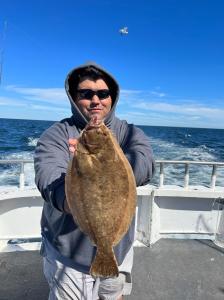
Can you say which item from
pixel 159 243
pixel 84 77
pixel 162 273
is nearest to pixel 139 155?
pixel 84 77

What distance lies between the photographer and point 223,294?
12.0 ft

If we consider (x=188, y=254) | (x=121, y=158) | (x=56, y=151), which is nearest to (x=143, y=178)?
(x=121, y=158)

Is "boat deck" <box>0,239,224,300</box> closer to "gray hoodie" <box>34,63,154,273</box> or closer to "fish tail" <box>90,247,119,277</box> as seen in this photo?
"gray hoodie" <box>34,63,154,273</box>

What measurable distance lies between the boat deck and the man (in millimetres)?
1509

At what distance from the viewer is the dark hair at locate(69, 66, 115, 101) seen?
2125 millimetres

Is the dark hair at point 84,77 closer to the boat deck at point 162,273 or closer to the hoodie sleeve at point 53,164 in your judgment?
the hoodie sleeve at point 53,164

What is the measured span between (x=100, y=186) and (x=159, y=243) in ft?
11.9

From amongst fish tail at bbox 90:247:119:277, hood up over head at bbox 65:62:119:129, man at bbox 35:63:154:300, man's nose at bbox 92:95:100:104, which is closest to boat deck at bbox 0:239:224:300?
man at bbox 35:63:154:300

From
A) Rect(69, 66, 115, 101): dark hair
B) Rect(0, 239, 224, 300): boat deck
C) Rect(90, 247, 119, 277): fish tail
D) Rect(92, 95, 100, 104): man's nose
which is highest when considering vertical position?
Rect(69, 66, 115, 101): dark hair

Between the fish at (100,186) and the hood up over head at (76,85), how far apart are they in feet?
1.78

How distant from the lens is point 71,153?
6.68 feet

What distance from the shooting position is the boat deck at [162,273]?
360 cm

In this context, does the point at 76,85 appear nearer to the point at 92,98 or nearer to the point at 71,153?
the point at 92,98

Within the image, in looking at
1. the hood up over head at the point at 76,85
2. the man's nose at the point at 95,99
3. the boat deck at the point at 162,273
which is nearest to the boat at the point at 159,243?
the boat deck at the point at 162,273
